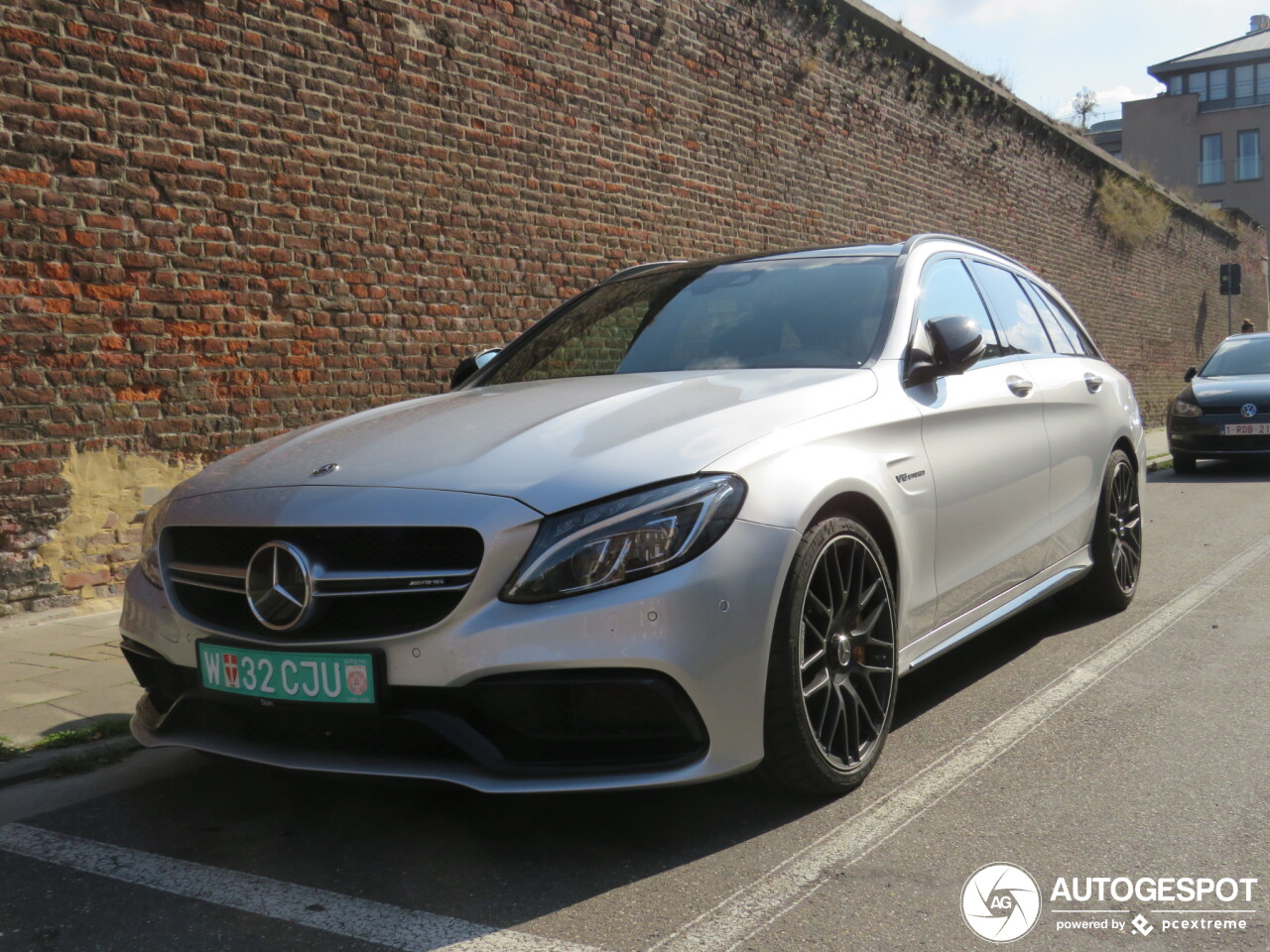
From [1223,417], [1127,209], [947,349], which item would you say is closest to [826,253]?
[947,349]

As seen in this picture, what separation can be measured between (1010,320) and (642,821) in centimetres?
292

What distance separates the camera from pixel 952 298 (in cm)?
467

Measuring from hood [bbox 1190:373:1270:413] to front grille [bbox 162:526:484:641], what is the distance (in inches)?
475

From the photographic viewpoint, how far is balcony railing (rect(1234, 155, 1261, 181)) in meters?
61.2

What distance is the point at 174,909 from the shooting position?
9.25ft

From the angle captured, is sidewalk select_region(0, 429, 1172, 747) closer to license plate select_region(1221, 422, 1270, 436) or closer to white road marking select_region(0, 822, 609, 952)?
white road marking select_region(0, 822, 609, 952)

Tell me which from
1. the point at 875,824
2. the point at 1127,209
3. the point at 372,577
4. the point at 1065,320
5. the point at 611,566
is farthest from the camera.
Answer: the point at 1127,209

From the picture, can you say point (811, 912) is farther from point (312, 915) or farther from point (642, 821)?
point (312, 915)

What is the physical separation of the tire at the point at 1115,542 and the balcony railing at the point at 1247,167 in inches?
2488

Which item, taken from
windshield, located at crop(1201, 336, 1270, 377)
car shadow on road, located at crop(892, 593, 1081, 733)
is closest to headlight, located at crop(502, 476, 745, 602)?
car shadow on road, located at crop(892, 593, 1081, 733)

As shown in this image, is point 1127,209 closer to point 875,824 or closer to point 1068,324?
point 1068,324

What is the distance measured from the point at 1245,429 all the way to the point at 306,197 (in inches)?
385

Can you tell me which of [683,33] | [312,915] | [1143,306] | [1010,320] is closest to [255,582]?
[312,915]

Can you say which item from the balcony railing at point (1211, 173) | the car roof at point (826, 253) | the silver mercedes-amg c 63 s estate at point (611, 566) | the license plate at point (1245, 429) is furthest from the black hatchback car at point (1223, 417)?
the balcony railing at point (1211, 173)
